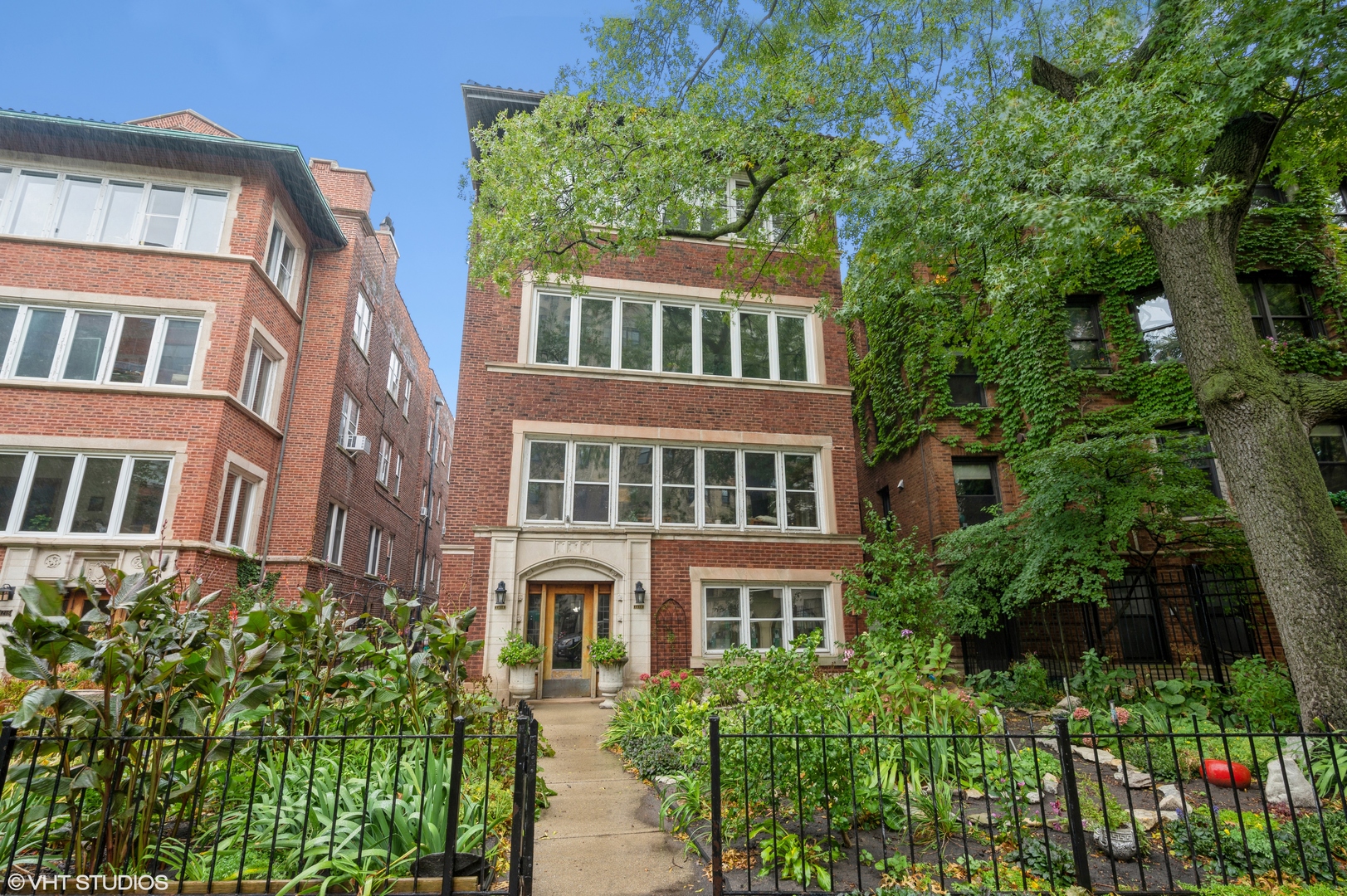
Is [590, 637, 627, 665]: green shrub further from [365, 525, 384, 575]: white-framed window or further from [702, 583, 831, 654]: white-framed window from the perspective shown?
[365, 525, 384, 575]: white-framed window

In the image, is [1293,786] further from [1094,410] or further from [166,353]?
[166,353]

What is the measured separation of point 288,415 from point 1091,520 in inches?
692

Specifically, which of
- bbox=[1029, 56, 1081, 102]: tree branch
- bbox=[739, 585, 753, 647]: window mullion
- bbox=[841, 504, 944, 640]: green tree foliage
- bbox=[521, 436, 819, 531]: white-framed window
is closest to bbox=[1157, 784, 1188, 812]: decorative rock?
bbox=[841, 504, 944, 640]: green tree foliage

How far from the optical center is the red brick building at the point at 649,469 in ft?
41.7

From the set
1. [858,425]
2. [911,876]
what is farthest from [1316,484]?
[858,425]

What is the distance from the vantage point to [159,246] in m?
13.8

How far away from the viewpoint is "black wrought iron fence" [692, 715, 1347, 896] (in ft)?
13.6

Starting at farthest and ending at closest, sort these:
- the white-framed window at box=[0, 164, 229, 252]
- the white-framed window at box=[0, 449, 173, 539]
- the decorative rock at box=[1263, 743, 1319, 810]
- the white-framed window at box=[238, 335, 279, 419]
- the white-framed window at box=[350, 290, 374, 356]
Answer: the white-framed window at box=[350, 290, 374, 356]
the white-framed window at box=[238, 335, 279, 419]
the white-framed window at box=[0, 164, 229, 252]
the white-framed window at box=[0, 449, 173, 539]
the decorative rock at box=[1263, 743, 1319, 810]

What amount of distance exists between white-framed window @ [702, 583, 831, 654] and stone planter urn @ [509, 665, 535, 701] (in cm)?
355

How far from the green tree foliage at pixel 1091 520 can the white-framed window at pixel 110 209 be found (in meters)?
17.1

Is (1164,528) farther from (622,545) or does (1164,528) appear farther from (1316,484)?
(622,545)

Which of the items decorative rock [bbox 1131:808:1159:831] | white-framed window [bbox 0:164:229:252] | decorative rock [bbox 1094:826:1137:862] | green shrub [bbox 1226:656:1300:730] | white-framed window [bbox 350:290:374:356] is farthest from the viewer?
white-framed window [bbox 350:290:374:356]

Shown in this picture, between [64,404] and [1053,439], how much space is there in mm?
20380

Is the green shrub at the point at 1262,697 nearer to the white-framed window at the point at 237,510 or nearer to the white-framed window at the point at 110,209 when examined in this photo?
the white-framed window at the point at 237,510
